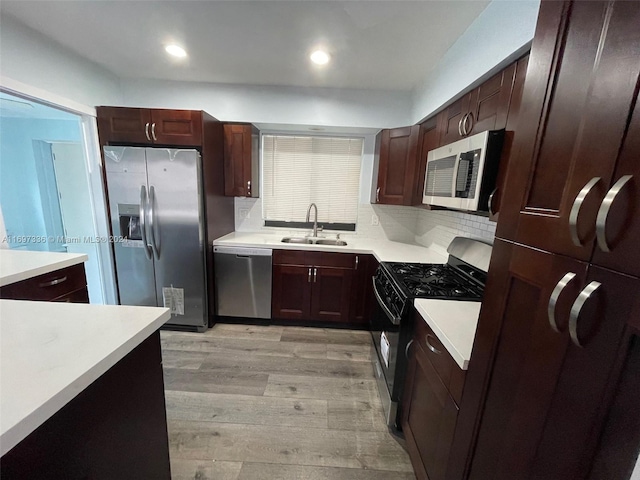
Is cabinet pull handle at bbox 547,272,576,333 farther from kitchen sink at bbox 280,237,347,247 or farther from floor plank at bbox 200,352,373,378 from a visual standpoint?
kitchen sink at bbox 280,237,347,247

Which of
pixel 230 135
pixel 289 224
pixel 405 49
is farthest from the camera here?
pixel 289 224

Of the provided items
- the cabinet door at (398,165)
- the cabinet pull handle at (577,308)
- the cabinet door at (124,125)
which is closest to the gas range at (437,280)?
the cabinet door at (398,165)

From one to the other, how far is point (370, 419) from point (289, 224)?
7.36 feet

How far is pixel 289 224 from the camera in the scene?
10.7ft

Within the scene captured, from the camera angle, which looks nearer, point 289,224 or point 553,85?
point 553,85

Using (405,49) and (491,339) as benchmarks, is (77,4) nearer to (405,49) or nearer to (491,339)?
(405,49)

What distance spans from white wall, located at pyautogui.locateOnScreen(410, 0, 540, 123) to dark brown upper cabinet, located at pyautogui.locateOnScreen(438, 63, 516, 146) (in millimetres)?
69

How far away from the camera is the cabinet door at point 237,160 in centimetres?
270

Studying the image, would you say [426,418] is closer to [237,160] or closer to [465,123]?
[465,123]

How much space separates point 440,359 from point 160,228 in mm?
2540

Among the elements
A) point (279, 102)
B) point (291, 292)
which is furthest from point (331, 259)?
point (279, 102)

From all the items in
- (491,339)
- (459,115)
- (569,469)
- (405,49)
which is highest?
(405,49)

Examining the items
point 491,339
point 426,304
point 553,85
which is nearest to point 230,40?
point 553,85

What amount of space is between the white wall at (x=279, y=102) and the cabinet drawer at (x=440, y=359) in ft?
7.54
